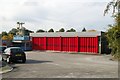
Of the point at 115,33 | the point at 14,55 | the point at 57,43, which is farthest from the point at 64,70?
the point at 57,43

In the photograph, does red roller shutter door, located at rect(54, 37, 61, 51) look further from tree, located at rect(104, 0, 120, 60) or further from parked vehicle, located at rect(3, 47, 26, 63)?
tree, located at rect(104, 0, 120, 60)

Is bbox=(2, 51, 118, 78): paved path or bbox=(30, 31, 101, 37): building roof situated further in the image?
bbox=(30, 31, 101, 37): building roof

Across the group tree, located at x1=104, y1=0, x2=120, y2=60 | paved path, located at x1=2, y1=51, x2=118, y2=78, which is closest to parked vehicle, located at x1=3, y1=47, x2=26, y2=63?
paved path, located at x1=2, y1=51, x2=118, y2=78

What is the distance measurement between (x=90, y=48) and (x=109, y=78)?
3803 cm

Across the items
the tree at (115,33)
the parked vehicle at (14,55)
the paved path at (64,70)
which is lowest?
the paved path at (64,70)

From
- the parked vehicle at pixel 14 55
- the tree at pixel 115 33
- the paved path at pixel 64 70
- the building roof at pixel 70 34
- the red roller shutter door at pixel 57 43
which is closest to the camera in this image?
the tree at pixel 115 33

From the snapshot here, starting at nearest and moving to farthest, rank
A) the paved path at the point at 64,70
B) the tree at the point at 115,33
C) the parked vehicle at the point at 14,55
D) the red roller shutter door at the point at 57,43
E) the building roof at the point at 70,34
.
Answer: the tree at the point at 115,33 < the paved path at the point at 64,70 < the parked vehicle at the point at 14,55 < the building roof at the point at 70,34 < the red roller shutter door at the point at 57,43

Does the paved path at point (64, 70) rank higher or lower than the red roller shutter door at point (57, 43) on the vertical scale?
lower

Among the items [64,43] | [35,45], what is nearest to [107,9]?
[64,43]

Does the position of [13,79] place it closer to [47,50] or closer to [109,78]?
[109,78]

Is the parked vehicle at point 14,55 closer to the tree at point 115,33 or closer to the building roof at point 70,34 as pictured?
the tree at point 115,33

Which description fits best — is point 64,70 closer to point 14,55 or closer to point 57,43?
point 14,55

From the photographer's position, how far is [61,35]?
57.3 meters

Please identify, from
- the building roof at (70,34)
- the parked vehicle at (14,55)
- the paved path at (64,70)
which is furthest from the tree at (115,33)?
the building roof at (70,34)
